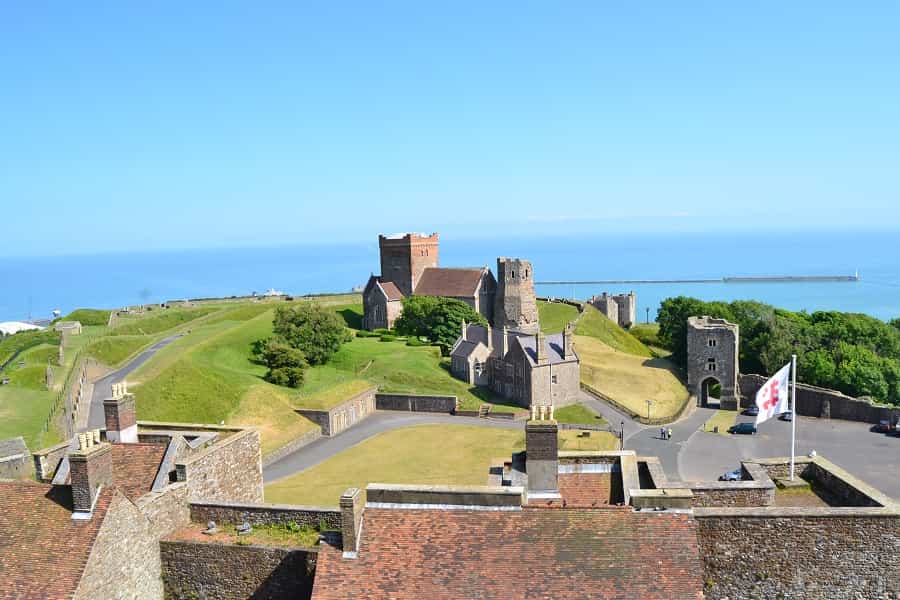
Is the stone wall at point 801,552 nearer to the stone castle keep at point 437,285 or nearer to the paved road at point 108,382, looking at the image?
the paved road at point 108,382

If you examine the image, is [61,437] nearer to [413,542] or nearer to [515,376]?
[413,542]

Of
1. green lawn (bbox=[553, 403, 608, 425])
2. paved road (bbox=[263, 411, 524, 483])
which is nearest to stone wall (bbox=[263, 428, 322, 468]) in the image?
paved road (bbox=[263, 411, 524, 483])

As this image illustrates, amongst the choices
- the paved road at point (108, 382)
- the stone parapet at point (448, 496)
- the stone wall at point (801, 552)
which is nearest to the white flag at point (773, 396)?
the stone wall at point (801, 552)

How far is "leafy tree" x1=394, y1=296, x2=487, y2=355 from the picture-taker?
68500mm

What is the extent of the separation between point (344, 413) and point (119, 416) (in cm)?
3139

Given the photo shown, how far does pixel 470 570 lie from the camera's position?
11.9 meters

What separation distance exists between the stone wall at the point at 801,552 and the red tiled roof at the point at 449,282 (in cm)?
6297

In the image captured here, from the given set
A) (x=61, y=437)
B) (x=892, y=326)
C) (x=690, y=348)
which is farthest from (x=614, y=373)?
(x=61, y=437)

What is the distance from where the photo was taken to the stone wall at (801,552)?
12.6 meters

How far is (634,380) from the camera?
201 feet

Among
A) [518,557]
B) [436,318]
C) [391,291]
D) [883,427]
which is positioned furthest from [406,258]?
[518,557]

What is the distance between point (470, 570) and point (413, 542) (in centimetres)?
118

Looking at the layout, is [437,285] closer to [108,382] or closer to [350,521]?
[108,382]

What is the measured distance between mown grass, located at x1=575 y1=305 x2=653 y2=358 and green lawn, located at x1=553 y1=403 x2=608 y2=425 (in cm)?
2302
